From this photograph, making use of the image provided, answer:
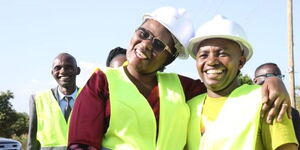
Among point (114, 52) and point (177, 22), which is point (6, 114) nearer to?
point (114, 52)

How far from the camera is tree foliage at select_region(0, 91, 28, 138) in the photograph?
20547 mm

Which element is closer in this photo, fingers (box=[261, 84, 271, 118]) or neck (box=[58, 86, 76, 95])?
fingers (box=[261, 84, 271, 118])

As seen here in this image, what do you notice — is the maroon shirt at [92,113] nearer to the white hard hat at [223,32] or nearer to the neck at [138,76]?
the neck at [138,76]

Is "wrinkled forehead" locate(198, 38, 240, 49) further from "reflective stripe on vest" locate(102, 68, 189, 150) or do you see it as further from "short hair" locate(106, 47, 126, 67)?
"short hair" locate(106, 47, 126, 67)

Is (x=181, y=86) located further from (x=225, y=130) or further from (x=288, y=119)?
(x=288, y=119)

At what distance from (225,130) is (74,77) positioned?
3.75 m

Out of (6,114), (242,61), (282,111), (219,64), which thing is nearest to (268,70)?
(242,61)

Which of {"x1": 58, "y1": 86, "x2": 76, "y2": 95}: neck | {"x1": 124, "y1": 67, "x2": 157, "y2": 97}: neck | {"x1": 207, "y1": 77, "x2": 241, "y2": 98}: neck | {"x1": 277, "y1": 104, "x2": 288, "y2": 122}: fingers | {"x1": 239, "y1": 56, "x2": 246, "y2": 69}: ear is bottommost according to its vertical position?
{"x1": 58, "y1": 86, "x2": 76, "y2": 95}: neck

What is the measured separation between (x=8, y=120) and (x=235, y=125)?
19.2 m

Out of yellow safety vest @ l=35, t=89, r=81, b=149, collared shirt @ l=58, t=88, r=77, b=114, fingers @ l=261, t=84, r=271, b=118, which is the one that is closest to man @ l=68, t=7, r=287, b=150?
fingers @ l=261, t=84, r=271, b=118

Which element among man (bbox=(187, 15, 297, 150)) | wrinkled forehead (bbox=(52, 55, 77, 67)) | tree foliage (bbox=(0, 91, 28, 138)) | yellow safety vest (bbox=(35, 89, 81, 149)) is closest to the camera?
man (bbox=(187, 15, 297, 150))

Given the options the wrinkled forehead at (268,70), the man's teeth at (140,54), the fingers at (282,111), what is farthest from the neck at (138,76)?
the wrinkled forehead at (268,70)

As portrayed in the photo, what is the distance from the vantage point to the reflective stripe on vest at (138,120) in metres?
2.74

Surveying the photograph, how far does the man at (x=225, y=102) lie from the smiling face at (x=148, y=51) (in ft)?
0.59
